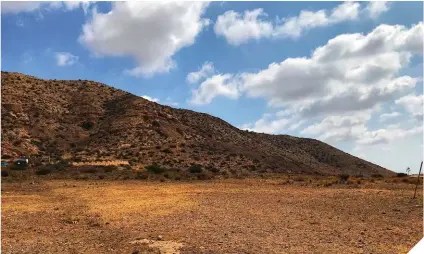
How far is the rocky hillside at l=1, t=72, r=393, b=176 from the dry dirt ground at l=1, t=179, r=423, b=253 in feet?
114

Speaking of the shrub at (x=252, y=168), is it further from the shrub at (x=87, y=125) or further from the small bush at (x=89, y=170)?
the shrub at (x=87, y=125)

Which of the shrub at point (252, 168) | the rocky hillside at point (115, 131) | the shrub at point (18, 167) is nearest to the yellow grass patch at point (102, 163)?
the rocky hillside at point (115, 131)

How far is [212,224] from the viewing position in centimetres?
1498

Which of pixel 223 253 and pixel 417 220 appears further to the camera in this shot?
pixel 417 220

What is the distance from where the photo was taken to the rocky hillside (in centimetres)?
6344

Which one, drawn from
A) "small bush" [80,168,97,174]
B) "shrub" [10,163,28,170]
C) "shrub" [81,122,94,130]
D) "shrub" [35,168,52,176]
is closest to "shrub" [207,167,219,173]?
"small bush" [80,168,97,174]

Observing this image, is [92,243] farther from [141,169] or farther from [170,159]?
[170,159]

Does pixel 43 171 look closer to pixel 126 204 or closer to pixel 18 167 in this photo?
pixel 18 167

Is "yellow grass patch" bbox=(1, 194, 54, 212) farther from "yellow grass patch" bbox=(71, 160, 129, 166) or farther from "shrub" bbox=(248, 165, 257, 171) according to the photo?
"shrub" bbox=(248, 165, 257, 171)

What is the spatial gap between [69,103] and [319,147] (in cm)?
6580

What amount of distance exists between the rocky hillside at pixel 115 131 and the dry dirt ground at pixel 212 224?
34.9 m

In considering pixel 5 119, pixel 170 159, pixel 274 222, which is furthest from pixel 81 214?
pixel 5 119

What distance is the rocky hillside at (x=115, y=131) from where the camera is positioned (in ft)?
208

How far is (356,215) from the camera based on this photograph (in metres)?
17.5
